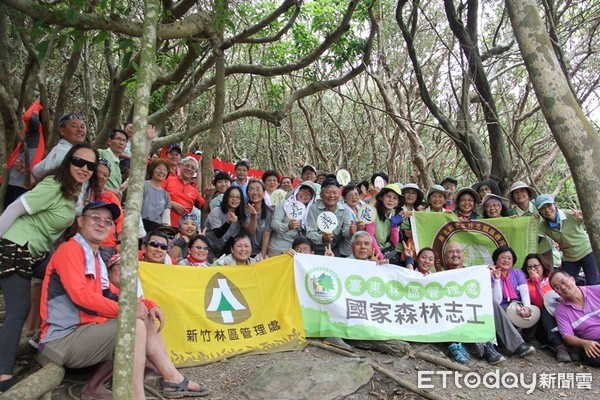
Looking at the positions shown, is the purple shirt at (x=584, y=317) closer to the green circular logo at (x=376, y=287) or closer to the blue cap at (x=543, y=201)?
the blue cap at (x=543, y=201)

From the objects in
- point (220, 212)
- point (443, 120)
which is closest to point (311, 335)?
point (220, 212)

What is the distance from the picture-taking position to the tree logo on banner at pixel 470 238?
6.29 m

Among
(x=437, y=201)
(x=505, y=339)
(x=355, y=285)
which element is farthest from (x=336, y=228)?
(x=505, y=339)

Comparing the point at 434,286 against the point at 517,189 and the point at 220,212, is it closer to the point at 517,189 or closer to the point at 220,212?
the point at 517,189

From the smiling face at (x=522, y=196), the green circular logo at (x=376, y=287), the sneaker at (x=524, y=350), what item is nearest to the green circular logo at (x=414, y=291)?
the green circular logo at (x=376, y=287)

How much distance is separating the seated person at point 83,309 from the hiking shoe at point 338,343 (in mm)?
2324

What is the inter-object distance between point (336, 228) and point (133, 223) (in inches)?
150

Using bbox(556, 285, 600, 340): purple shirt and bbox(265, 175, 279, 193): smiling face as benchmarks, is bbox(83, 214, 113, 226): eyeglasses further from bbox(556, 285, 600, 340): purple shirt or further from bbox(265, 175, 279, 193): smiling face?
bbox(556, 285, 600, 340): purple shirt

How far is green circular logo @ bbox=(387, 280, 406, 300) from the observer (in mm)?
5466

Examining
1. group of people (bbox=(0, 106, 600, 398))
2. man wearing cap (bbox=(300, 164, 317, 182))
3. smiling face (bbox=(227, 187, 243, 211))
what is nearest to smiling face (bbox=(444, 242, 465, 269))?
group of people (bbox=(0, 106, 600, 398))

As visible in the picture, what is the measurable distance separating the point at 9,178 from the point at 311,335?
3.64 m

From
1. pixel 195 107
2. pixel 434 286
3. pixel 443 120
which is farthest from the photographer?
pixel 195 107

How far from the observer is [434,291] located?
5.53 meters

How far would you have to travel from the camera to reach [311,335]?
518 cm
